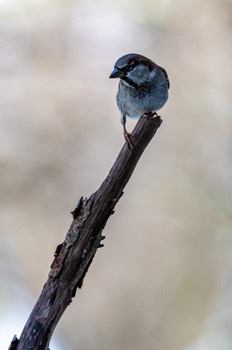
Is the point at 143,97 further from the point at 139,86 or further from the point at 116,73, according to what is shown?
the point at 116,73

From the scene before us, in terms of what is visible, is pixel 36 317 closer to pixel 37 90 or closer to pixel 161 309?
pixel 161 309

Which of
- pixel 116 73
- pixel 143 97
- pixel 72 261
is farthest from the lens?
pixel 143 97

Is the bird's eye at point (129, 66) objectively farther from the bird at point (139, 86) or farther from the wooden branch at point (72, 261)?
the wooden branch at point (72, 261)

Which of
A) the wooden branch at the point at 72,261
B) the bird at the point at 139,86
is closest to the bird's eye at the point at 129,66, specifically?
the bird at the point at 139,86

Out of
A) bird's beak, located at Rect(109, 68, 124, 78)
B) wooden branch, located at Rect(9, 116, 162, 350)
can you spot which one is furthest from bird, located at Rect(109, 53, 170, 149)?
wooden branch, located at Rect(9, 116, 162, 350)

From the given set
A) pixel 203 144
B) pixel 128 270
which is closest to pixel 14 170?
pixel 128 270

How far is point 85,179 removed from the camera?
4008 mm

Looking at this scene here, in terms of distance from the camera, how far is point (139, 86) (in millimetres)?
2203

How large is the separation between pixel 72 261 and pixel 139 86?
2.86 ft

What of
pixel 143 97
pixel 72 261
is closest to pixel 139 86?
pixel 143 97

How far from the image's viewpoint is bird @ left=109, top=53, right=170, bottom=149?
7.00ft

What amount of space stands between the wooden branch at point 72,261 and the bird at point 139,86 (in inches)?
22.7

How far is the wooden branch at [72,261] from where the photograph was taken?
4.99 ft

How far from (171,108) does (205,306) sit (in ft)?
4.60
